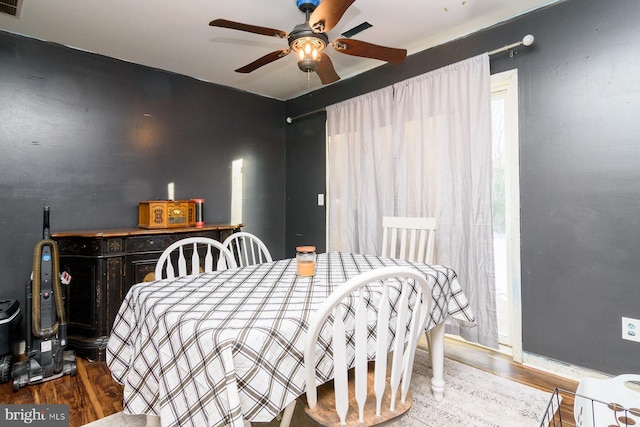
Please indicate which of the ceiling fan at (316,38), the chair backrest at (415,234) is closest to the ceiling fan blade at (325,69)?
the ceiling fan at (316,38)

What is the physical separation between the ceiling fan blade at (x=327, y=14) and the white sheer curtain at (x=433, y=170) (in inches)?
51.5

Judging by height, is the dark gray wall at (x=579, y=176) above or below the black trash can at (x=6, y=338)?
above

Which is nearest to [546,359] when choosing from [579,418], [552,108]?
[579,418]

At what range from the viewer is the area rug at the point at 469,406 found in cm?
163

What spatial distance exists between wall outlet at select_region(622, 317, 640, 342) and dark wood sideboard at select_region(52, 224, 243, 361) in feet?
10.3

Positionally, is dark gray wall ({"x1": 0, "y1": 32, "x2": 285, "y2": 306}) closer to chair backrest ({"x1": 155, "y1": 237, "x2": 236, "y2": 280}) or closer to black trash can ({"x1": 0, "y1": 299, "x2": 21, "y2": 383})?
black trash can ({"x1": 0, "y1": 299, "x2": 21, "y2": 383})

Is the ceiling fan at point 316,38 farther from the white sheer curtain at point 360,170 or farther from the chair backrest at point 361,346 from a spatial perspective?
the chair backrest at point 361,346

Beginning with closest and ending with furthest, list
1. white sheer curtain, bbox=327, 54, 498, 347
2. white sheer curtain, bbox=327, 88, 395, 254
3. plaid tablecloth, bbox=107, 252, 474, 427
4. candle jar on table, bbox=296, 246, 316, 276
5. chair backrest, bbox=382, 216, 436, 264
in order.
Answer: plaid tablecloth, bbox=107, 252, 474, 427 → candle jar on table, bbox=296, 246, 316, 276 → chair backrest, bbox=382, 216, 436, 264 → white sheer curtain, bbox=327, 54, 498, 347 → white sheer curtain, bbox=327, 88, 395, 254

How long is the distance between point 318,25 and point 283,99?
2541mm

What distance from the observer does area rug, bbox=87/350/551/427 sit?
163cm

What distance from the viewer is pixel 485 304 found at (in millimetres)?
2332

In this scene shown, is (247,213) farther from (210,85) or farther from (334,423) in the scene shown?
(334,423)
